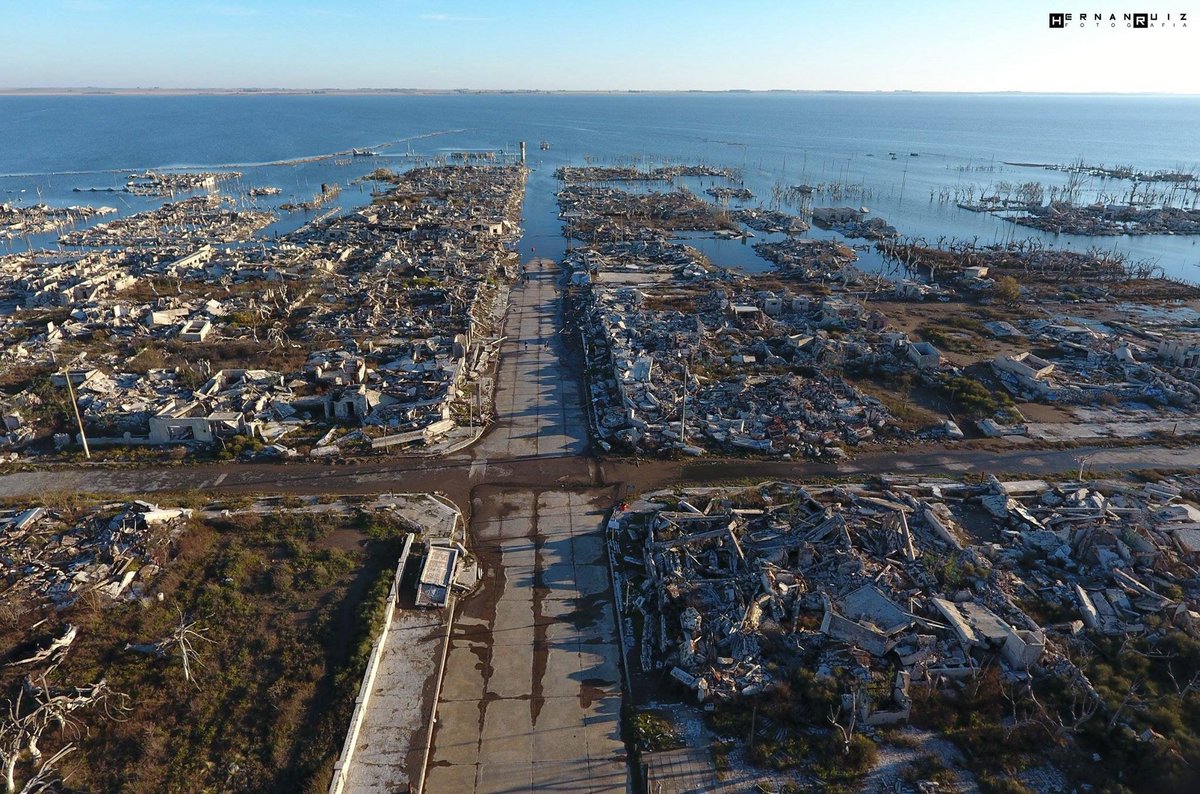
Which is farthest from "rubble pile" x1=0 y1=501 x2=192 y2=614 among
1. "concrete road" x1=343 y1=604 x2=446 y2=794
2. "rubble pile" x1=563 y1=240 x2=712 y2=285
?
"rubble pile" x1=563 y1=240 x2=712 y2=285

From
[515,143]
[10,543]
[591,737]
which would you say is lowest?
[591,737]

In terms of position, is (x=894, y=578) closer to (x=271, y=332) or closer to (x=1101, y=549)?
(x=1101, y=549)

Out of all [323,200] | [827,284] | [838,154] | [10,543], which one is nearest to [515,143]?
[838,154]

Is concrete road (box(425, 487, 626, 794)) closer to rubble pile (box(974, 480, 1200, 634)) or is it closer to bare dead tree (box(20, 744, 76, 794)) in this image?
bare dead tree (box(20, 744, 76, 794))

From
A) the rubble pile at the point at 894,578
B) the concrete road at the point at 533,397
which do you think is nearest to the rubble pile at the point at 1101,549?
the rubble pile at the point at 894,578

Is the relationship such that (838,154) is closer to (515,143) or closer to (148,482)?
(515,143)
